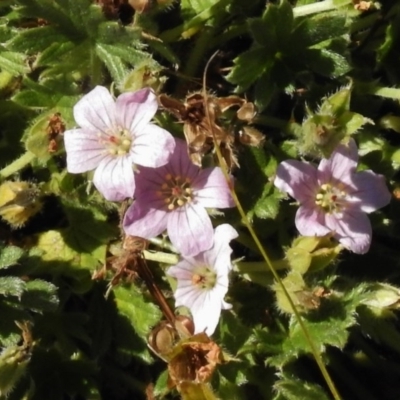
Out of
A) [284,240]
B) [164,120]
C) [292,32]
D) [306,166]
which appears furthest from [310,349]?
[292,32]

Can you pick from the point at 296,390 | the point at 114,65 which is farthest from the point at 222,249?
the point at 114,65

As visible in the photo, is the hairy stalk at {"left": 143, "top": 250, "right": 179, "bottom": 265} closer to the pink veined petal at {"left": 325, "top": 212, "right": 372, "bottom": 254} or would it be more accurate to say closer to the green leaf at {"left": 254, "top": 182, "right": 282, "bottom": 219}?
the green leaf at {"left": 254, "top": 182, "right": 282, "bottom": 219}

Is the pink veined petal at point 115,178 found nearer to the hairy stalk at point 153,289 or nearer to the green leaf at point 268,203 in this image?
the hairy stalk at point 153,289

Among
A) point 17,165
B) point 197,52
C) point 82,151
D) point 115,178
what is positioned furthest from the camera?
point 197,52

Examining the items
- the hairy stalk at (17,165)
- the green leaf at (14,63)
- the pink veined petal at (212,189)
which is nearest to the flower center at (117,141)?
the pink veined petal at (212,189)

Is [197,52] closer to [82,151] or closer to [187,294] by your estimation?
[82,151]

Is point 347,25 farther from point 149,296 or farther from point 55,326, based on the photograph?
point 55,326

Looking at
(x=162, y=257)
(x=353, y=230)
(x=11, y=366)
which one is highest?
(x=353, y=230)

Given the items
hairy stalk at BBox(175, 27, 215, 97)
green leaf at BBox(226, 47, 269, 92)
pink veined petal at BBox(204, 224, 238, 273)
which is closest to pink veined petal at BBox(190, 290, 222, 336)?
pink veined petal at BBox(204, 224, 238, 273)

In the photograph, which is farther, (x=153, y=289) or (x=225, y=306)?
(x=153, y=289)
